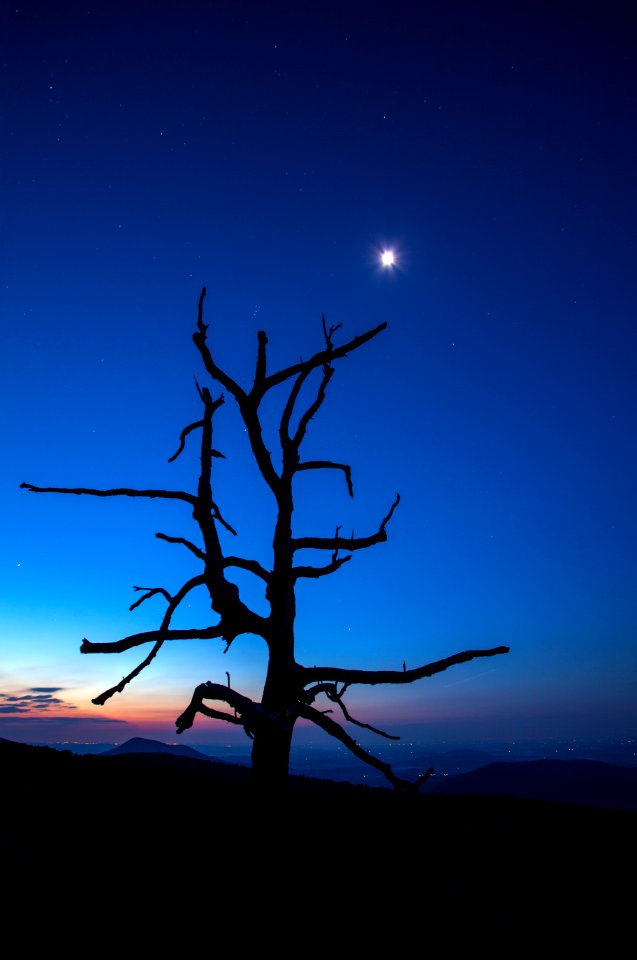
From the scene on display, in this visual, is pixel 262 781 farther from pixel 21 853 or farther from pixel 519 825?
pixel 519 825

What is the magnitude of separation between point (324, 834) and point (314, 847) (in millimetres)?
787

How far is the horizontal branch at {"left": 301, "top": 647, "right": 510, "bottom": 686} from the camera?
5371 mm

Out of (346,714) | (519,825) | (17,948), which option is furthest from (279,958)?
(519,825)

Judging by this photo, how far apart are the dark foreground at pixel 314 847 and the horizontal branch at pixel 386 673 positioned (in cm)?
110

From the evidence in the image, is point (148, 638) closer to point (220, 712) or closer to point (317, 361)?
point (220, 712)

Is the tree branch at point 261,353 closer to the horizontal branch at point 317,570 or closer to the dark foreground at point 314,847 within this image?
the horizontal branch at point 317,570

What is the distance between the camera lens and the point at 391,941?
575cm

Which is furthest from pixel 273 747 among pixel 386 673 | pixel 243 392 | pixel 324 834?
pixel 324 834

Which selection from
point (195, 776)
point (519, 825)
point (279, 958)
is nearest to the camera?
point (279, 958)

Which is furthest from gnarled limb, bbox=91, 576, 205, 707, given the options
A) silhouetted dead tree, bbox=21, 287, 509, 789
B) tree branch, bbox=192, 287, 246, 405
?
tree branch, bbox=192, 287, 246, 405

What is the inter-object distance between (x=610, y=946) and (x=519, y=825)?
5.85m

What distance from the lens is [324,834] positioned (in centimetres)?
948

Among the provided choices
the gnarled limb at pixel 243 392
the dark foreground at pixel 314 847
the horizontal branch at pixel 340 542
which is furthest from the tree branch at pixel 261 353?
the dark foreground at pixel 314 847

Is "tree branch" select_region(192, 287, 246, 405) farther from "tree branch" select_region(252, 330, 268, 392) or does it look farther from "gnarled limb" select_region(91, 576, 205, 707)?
"gnarled limb" select_region(91, 576, 205, 707)
